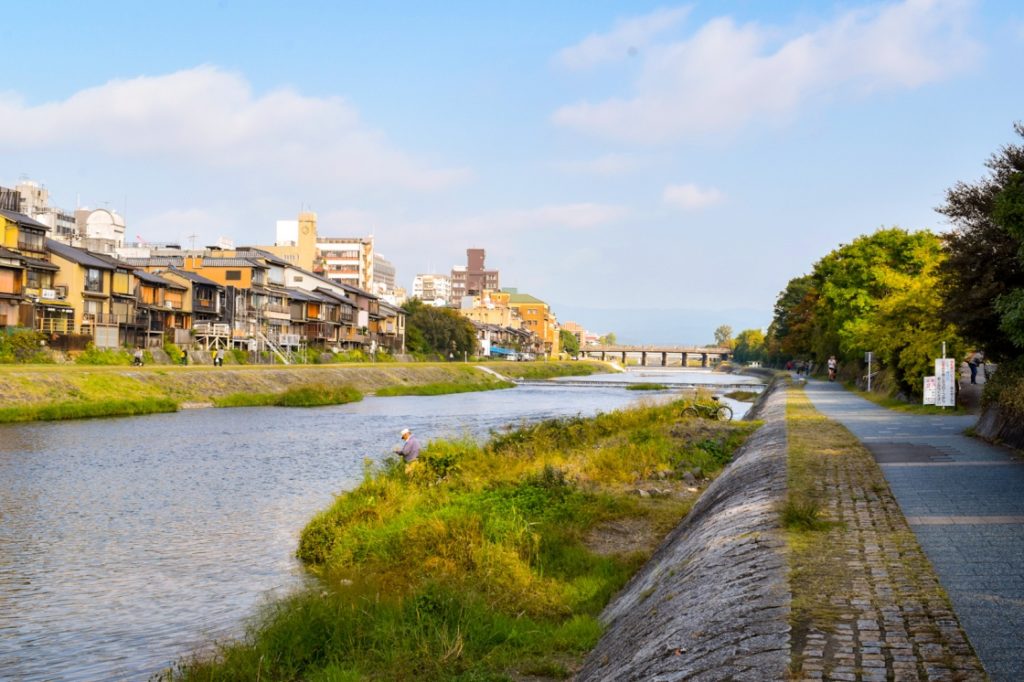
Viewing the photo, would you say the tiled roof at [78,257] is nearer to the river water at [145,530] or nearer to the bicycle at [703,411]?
the river water at [145,530]

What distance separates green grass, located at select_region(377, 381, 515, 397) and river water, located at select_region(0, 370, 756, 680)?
107 feet

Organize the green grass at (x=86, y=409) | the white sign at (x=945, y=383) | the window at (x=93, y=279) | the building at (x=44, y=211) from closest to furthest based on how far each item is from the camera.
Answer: the white sign at (x=945, y=383) < the green grass at (x=86, y=409) < the window at (x=93, y=279) < the building at (x=44, y=211)

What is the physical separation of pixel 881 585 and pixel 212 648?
26.7 feet

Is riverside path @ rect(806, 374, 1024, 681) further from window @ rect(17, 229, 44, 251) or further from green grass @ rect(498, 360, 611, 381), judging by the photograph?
green grass @ rect(498, 360, 611, 381)

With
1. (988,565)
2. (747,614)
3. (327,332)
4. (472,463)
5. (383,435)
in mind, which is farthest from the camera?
(327,332)

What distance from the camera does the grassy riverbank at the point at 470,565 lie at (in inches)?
388

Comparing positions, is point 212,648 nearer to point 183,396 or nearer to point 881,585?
point 881,585

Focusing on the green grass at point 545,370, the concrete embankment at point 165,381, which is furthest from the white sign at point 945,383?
the green grass at point 545,370

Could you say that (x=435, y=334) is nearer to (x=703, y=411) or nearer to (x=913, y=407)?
(x=703, y=411)

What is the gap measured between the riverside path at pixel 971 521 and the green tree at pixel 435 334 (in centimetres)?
11161

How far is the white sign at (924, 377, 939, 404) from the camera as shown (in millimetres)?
31203

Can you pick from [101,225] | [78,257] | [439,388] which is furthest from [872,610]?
[101,225]

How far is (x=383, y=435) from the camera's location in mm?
39125

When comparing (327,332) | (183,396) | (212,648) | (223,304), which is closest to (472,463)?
(212,648)
